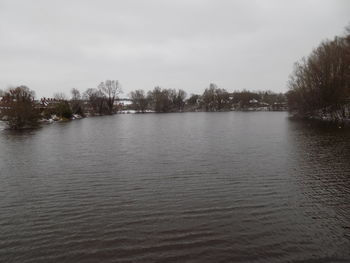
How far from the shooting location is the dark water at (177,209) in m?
7.97

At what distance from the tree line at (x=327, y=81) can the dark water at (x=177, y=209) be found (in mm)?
37065

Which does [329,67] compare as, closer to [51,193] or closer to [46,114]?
[51,193]

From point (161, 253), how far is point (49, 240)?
3924 mm

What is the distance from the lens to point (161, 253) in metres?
7.79

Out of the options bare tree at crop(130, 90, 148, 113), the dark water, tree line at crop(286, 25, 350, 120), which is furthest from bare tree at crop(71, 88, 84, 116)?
the dark water

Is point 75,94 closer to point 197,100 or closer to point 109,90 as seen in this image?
point 109,90

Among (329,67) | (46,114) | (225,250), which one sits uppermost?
(329,67)

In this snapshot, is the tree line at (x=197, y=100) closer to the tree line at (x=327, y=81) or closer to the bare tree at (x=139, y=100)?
the bare tree at (x=139, y=100)

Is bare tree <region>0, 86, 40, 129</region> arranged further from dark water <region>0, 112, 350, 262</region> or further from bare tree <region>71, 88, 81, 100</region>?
bare tree <region>71, 88, 81, 100</region>

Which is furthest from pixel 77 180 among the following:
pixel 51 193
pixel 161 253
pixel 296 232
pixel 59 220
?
pixel 296 232

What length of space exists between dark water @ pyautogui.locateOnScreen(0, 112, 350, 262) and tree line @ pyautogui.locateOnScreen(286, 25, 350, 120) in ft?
122

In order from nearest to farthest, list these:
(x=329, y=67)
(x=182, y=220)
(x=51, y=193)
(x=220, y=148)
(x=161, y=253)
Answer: (x=161, y=253), (x=182, y=220), (x=51, y=193), (x=220, y=148), (x=329, y=67)

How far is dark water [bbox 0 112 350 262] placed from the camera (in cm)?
797

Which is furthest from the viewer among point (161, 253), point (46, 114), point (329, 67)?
point (46, 114)
